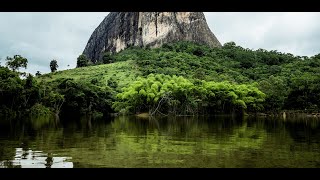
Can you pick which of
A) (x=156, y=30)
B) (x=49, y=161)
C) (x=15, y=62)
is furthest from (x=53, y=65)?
(x=49, y=161)

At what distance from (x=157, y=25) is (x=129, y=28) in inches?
426

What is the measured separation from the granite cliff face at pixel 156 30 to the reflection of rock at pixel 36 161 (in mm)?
95477

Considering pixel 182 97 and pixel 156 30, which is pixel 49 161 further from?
pixel 156 30

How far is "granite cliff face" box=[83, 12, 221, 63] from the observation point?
104 metres

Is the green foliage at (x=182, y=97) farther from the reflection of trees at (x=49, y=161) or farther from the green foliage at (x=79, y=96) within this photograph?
the reflection of trees at (x=49, y=161)

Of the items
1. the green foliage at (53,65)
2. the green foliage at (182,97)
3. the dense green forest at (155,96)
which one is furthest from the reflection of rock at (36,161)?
the green foliage at (53,65)

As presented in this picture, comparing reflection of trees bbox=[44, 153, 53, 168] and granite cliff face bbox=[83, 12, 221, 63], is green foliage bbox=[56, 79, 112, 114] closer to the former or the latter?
reflection of trees bbox=[44, 153, 53, 168]

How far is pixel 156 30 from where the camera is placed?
105062mm

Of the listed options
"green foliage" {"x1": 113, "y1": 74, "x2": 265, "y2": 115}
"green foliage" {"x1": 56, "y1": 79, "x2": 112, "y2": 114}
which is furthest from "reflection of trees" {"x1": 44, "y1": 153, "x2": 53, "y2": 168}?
"green foliage" {"x1": 56, "y1": 79, "x2": 112, "y2": 114}

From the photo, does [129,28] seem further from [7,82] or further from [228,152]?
[228,152]

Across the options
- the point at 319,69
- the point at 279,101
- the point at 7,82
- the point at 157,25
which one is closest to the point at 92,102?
the point at 7,82

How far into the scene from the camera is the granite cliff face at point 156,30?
10450 cm

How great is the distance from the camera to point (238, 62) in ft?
253

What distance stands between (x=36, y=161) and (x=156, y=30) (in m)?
99.8
